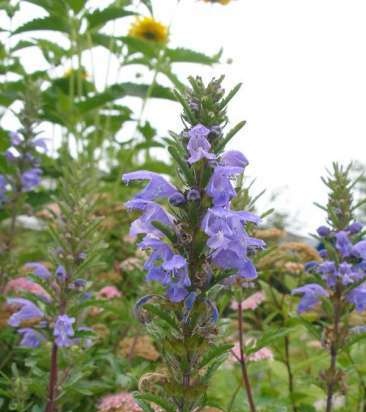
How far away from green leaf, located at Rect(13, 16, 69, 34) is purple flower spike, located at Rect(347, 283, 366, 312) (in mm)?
2971

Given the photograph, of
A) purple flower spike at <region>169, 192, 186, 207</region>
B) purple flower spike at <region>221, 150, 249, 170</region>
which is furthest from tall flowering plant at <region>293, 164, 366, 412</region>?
purple flower spike at <region>169, 192, 186, 207</region>

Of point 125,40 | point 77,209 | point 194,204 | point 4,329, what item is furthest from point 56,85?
point 194,204

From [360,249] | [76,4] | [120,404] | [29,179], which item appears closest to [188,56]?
[76,4]

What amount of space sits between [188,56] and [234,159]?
3319 millimetres

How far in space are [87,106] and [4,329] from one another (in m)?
1.85

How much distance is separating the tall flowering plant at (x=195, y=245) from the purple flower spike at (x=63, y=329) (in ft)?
2.60

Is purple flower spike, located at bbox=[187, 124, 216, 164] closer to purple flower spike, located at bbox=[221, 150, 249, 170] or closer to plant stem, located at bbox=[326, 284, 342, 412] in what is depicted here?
purple flower spike, located at bbox=[221, 150, 249, 170]

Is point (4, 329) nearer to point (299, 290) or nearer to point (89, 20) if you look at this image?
point (299, 290)

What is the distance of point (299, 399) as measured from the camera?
299cm

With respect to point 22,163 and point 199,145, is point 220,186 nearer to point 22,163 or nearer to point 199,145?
point 199,145

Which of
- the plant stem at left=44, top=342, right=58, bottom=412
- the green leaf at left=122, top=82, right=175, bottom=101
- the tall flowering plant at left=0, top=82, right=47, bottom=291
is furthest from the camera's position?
the green leaf at left=122, top=82, right=175, bottom=101

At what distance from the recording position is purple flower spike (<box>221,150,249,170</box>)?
1.66m

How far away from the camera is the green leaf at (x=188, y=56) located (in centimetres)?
477

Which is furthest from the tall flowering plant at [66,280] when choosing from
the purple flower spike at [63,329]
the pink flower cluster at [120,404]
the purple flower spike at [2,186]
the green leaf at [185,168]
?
the purple flower spike at [2,186]
